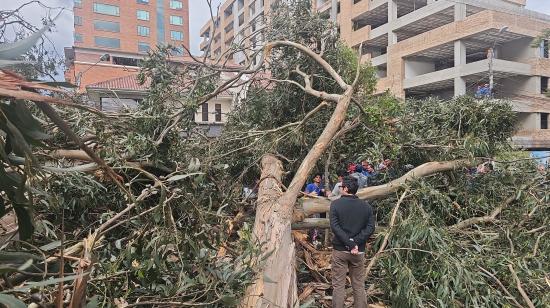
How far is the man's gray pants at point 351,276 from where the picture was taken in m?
3.60

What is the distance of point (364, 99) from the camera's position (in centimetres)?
641


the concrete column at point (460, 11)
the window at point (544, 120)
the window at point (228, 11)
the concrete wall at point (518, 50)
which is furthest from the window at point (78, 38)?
the window at point (544, 120)

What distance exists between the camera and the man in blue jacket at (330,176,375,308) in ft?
11.9

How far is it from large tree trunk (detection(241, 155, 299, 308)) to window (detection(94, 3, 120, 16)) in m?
50.5

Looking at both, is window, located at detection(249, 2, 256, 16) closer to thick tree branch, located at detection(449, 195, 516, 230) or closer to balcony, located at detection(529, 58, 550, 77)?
balcony, located at detection(529, 58, 550, 77)

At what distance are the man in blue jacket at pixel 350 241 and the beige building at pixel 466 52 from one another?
695 inches

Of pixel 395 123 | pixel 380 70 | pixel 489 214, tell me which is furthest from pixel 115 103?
pixel 380 70

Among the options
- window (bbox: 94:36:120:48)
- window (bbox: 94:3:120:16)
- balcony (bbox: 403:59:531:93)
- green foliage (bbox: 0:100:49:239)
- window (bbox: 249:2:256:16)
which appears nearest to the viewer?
green foliage (bbox: 0:100:49:239)

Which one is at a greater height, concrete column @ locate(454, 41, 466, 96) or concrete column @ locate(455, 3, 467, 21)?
concrete column @ locate(455, 3, 467, 21)

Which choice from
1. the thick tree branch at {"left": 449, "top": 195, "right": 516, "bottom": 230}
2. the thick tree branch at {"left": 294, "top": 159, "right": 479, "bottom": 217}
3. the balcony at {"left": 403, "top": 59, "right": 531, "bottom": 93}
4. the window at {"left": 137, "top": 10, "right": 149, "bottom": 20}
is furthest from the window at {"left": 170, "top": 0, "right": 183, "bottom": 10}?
the thick tree branch at {"left": 449, "top": 195, "right": 516, "bottom": 230}

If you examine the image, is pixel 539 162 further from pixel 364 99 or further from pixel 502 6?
pixel 502 6

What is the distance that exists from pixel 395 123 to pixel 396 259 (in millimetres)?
2568

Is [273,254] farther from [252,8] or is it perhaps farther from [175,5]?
[175,5]

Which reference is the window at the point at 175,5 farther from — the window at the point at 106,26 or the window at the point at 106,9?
the window at the point at 106,26
